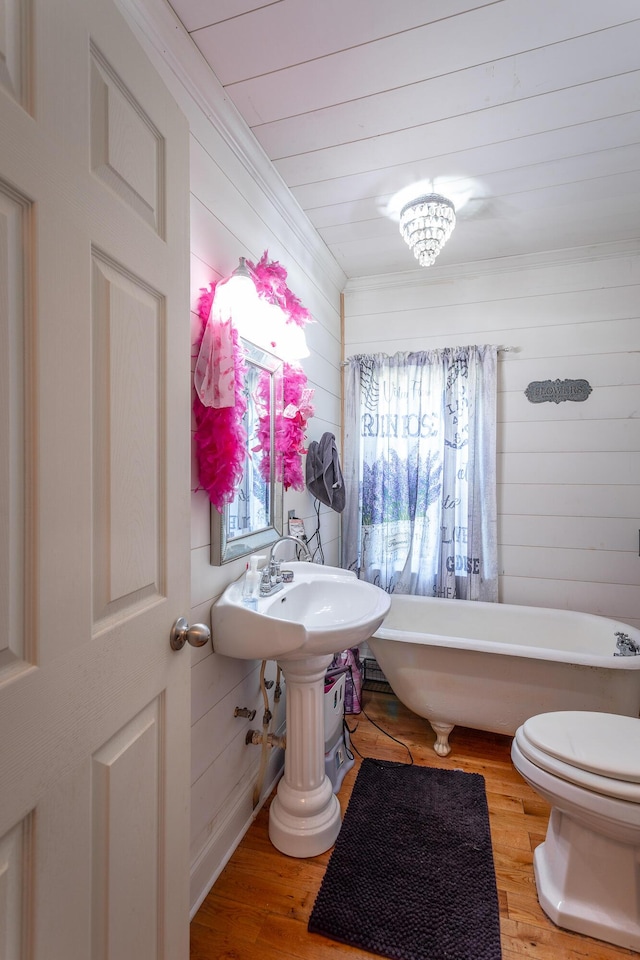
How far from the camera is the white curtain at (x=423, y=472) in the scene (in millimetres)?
2584

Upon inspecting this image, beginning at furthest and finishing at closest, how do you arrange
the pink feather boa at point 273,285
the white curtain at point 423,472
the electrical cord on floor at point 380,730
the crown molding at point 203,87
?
the white curtain at point 423,472 < the electrical cord on floor at point 380,730 < the pink feather boa at point 273,285 < the crown molding at point 203,87

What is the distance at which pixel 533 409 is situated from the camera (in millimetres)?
2566

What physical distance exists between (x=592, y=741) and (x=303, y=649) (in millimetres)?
907

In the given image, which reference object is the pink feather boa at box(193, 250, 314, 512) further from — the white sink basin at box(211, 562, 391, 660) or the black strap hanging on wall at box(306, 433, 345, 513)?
the white sink basin at box(211, 562, 391, 660)

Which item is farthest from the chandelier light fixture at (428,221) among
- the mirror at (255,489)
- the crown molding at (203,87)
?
the mirror at (255,489)

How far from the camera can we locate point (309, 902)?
1386mm

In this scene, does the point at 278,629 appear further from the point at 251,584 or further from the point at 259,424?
the point at 259,424

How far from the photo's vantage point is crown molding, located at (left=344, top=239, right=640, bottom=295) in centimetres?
241

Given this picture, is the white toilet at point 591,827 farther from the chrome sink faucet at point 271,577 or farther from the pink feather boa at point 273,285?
the pink feather boa at point 273,285

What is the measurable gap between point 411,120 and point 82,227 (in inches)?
55.2

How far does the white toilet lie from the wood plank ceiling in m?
2.00

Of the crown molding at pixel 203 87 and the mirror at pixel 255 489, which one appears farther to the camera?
the mirror at pixel 255 489

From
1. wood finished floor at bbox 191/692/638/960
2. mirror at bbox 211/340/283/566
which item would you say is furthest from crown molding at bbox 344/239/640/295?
wood finished floor at bbox 191/692/638/960

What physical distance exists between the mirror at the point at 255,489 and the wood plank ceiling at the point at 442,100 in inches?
31.0
